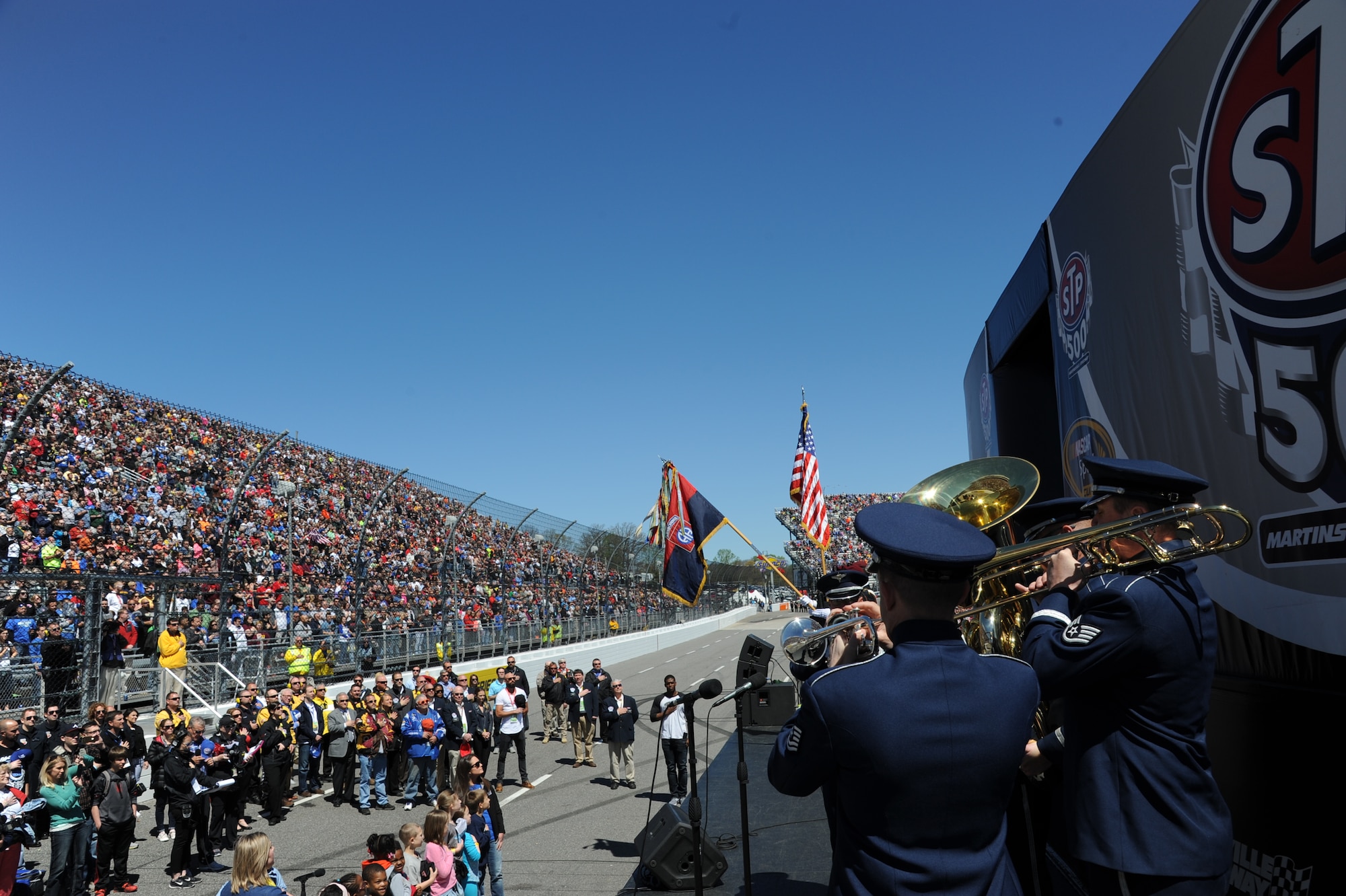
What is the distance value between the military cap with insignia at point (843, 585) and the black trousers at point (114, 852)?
24.1 feet

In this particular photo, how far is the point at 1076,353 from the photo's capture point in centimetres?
540

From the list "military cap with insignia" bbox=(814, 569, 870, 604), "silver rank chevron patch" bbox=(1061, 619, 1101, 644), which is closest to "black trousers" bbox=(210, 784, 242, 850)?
"military cap with insignia" bbox=(814, 569, 870, 604)

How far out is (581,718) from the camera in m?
14.2

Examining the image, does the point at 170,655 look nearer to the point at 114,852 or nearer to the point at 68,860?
the point at 114,852

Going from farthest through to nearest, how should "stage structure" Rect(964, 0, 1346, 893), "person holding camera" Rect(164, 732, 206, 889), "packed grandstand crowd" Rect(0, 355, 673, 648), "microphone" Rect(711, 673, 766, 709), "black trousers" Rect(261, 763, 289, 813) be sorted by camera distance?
"packed grandstand crowd" Rect(0, 355, 673, 648) < "black trousers" Rect(261, 763, 289, 813) < "person holding camera" Rect(164, 732, 206, 889) < "microphone" Rect(711, 673, 766, 709) < "stage structure" Rect(964, 0, 1346, 893)

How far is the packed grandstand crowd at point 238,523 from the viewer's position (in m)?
17.1

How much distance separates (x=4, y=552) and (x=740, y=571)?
55.9 metres

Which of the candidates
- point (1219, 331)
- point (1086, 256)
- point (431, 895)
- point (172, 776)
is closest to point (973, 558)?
point (1219, 331)

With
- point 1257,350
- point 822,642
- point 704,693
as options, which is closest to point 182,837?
point 704,693

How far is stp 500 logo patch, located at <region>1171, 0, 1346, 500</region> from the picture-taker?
9.39 ft

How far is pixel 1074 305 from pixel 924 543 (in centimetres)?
404

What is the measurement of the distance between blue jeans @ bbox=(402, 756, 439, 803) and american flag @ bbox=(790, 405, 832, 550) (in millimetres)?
7657

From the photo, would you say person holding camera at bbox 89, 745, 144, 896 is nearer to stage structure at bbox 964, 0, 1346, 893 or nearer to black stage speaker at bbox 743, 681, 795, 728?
black stage speaker at bbox 743, 681, 795, 728

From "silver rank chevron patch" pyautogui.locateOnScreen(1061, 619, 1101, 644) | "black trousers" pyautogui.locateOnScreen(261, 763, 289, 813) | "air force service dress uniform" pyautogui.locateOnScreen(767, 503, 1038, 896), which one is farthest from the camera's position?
"black trousers" pyautogui.locateOnScreen(261, 763, 289, 813)
